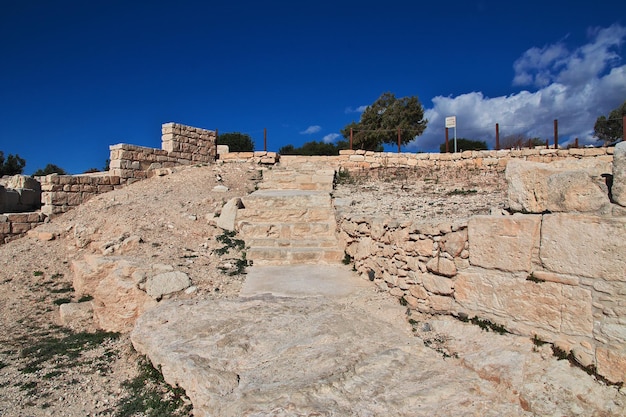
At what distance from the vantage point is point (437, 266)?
163 inches

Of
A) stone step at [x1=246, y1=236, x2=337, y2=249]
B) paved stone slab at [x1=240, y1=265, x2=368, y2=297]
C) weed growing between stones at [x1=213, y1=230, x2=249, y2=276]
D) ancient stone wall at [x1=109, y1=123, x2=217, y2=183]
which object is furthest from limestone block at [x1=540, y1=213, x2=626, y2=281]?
ancient stone wall at [x1=109, y1=123, x2=217, y2=183]

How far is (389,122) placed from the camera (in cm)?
2677

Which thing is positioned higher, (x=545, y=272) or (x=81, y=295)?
(x=545, y=272)

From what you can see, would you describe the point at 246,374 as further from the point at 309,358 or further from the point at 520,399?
the point at 520,399

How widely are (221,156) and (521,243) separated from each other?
12.9 meters

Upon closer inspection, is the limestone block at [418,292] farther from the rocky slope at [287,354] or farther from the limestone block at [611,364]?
the limestone block at [611,364]

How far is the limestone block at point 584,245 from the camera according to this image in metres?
2.88

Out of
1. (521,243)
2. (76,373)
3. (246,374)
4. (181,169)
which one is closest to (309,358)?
(246,374)

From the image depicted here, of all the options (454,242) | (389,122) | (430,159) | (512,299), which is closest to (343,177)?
(430,159)

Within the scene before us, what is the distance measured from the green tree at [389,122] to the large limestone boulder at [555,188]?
21.2 metres

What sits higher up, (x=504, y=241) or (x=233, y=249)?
(x=504, y=241)

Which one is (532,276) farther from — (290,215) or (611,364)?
(290,215)

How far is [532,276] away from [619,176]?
104 centimetres

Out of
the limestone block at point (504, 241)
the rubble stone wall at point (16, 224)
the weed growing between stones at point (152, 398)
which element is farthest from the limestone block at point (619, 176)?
the rubble stone wall at point (16, 224)
